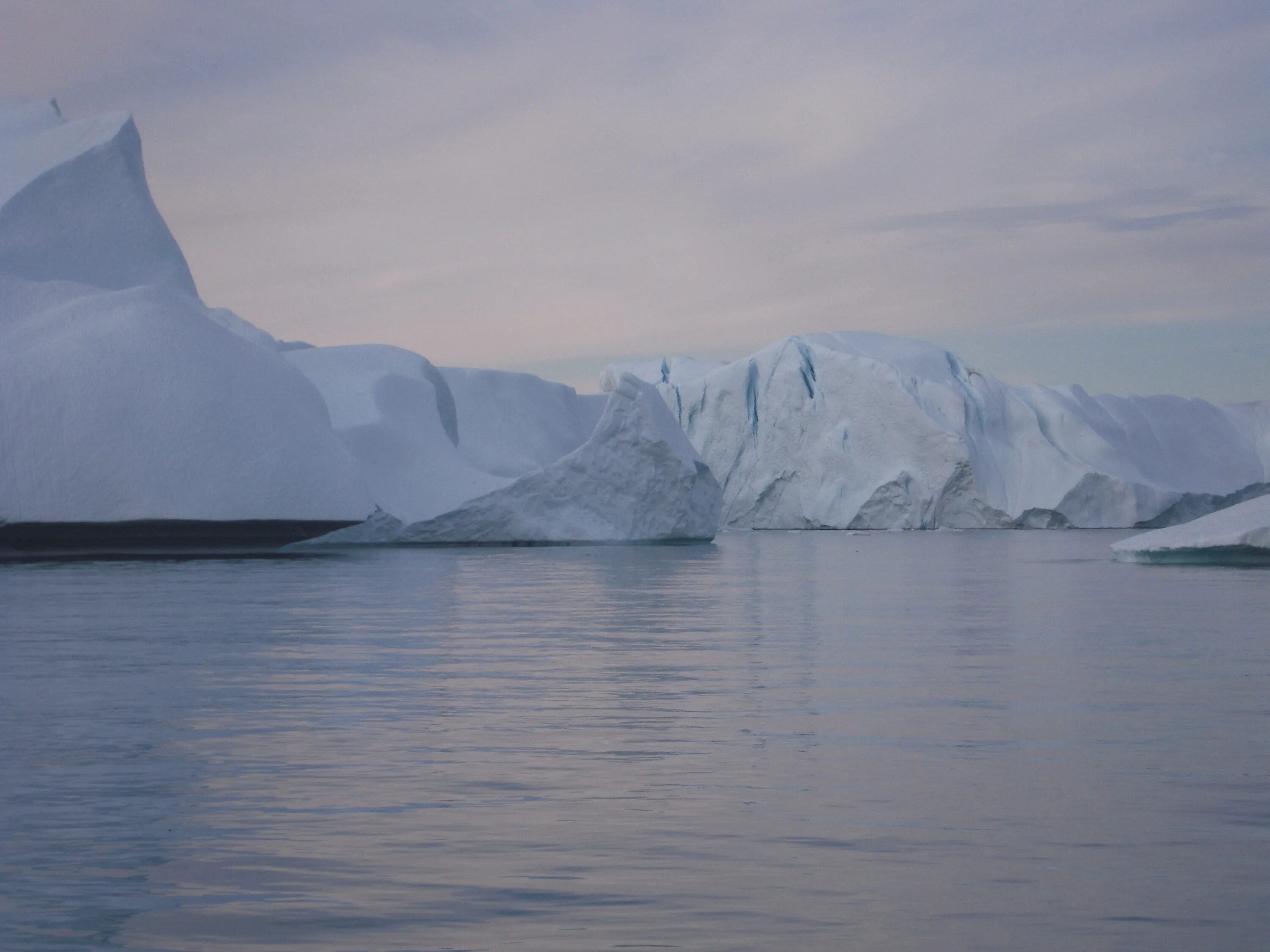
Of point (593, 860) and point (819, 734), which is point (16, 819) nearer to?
point (593, 860)

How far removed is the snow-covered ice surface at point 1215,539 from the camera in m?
19.3

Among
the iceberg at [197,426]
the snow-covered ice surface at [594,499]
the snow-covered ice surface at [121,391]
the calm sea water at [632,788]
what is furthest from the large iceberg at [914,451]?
the calm sea water at [632,788]

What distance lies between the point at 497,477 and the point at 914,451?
59.9 feet

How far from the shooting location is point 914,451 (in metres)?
44.7

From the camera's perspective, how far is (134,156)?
2825cm

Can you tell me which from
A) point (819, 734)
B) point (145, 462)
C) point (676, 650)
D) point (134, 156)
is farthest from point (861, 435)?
point (819, 734)

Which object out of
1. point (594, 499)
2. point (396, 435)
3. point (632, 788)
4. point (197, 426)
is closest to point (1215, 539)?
point (594, 499)

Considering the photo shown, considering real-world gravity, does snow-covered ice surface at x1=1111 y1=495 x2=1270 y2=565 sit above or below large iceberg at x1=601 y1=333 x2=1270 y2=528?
below

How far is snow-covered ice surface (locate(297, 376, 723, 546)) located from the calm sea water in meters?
18.7

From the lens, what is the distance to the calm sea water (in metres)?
2.81

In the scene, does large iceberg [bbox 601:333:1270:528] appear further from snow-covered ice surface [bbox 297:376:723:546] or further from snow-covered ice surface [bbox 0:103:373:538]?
snow-covered ice surface [bbox 0:103:373:538]

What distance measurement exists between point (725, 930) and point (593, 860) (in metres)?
0.62

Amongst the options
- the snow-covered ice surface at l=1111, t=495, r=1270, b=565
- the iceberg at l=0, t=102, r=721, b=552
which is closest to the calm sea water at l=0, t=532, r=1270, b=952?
the snow-covered ice surface at l=1111, t=495, r=1270, b=565

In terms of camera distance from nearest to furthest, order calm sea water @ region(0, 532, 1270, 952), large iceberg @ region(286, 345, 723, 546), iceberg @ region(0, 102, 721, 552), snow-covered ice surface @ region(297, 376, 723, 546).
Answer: calm sea water @ region(0, 532, 1270, 952), iceberg @ region(0, 102, 721, 552), snow-covered ice surface @ region(297, 376, 723, 546), large iceberg @ region(286, 345, 723, 546)
